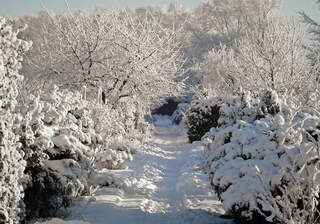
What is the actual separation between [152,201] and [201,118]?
377 inches

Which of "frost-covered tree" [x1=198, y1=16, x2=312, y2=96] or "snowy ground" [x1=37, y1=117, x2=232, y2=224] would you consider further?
"frost-covered tree" [x1=198, y1=16, x2=312, y2=96]

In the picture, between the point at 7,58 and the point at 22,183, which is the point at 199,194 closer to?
the point at 22,183

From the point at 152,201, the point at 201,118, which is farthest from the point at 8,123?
the point at 201,118

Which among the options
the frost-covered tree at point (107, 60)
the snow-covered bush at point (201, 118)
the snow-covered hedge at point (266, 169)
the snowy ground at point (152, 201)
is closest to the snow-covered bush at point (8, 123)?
the snowy ground at point (152, 201)

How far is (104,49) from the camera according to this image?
12680 mm

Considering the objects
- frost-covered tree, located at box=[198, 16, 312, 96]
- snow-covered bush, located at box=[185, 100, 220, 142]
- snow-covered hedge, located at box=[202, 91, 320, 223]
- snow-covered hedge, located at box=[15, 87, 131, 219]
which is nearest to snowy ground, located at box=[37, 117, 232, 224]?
snow-covered hedge, located at box=[15, 87, 131, 219]

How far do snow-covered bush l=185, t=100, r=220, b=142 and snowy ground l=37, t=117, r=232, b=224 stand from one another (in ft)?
18.1

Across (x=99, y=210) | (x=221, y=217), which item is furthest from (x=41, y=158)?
(x=221, y=217)

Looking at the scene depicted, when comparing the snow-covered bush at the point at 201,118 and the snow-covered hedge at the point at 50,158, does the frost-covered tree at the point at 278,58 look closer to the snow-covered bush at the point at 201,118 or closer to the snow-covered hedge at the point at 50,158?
the snow-covered bush at the point at 201,118

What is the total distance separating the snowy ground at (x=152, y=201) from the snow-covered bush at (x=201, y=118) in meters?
5.50

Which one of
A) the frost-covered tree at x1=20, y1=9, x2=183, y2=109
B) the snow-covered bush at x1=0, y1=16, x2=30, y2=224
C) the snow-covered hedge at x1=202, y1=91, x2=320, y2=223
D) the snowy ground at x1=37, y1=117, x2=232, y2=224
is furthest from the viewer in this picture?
the frost-covered tree at x1=20, y1=9, x2=183, y2=109

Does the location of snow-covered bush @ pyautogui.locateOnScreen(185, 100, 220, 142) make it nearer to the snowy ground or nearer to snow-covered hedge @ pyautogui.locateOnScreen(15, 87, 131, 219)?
the snowy ground

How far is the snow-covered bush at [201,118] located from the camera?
50.4 feet

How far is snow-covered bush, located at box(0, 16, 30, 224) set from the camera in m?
3.76
